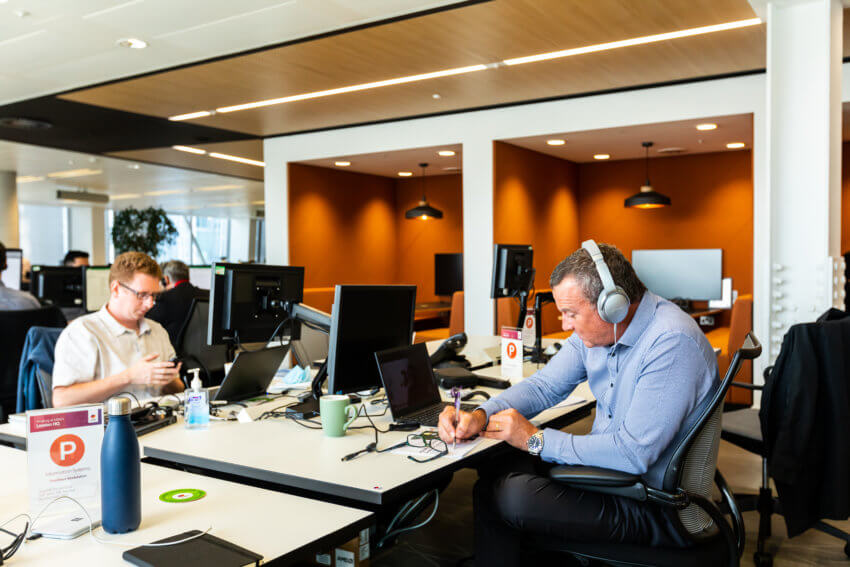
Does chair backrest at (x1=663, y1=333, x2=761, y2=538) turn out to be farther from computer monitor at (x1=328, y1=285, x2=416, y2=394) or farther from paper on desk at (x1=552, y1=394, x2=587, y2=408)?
computer monitor at (x1=328, y1=285, x2=416, y2=394)

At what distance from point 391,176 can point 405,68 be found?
465 cm

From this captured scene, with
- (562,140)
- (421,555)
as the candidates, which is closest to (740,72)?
(562,140)

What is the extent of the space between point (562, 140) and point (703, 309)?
258cm

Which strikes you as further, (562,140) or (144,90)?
(562,140)

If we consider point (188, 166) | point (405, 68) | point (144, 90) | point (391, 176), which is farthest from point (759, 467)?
point (188, 166)

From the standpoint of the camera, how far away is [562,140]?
724cm

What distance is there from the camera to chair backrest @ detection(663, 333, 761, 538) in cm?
182

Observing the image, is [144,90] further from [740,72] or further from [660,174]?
[660,174]

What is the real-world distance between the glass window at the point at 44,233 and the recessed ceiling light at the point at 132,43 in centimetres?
1514

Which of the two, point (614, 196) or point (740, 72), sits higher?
point (740, 72)

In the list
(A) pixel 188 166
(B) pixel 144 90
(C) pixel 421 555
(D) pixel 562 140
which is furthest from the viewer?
(A) pixel 188 166

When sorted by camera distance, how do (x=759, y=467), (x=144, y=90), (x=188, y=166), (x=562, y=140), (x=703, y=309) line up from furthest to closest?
(x=188, y=166), (x=703, y=309), (x=562, y=140), (x=144, y=90), (x=759, y=467)

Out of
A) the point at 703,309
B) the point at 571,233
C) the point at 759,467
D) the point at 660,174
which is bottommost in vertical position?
the point at 759,467

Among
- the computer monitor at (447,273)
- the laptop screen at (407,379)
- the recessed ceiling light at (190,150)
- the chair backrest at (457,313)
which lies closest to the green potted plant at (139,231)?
the recessed ceiling light at (190,150)
